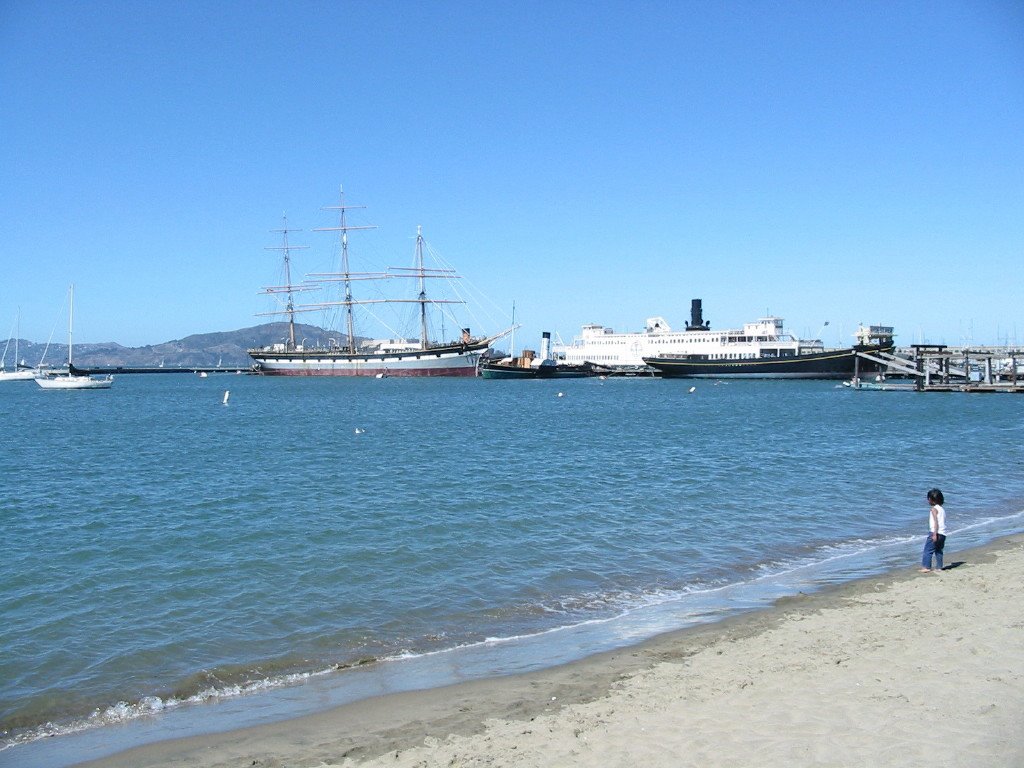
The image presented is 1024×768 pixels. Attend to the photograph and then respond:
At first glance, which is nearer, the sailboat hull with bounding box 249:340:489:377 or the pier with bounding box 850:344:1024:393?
the pier with bounding box 850:344:1024:393

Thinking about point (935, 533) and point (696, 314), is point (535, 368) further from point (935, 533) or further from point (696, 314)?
point (935, 533)

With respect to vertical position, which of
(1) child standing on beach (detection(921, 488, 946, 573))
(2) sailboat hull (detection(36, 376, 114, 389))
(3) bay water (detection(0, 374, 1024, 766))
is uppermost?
(2) sailboat hull (detection(36, 376, 114, 389))

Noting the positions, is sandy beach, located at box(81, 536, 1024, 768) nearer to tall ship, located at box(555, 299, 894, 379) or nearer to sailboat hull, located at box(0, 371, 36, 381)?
tall ship, located at box(555, 299, 894, 379)

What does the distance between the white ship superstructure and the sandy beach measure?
280 ft

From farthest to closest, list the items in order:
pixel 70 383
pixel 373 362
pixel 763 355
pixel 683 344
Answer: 1. pixel 373 362
2. pixel 683 344
3. pixel 763 355
4. pixel 70 383

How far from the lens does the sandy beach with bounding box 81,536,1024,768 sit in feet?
18.9

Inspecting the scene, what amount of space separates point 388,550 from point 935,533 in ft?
28.3

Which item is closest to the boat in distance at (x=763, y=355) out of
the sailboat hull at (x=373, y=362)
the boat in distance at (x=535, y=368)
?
the boat in distance at (x=535, y=368)

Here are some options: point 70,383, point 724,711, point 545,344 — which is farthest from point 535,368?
point 724,711

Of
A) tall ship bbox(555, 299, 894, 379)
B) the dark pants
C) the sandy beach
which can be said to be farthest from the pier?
the sandy beach

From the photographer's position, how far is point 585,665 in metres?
8.29

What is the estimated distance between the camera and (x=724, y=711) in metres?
6.54

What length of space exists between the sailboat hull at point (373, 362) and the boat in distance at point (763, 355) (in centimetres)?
2534

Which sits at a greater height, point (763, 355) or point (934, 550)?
point (763, 355)
